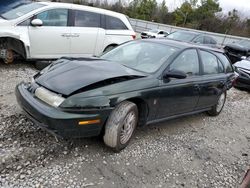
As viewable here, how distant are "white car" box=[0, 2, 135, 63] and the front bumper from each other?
3.38 m

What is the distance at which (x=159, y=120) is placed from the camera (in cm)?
415

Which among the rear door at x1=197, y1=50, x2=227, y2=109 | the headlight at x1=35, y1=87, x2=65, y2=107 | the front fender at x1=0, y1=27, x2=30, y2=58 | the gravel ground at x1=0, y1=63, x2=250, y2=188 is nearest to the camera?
the gravel ground at x1=0, y1=63, x2=250, y2=188

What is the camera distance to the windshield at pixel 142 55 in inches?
162

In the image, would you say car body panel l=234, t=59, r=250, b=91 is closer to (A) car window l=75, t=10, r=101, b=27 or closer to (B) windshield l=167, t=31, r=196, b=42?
(B) windshield l=167, t=31, r=196, b=42

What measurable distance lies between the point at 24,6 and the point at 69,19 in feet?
3.90

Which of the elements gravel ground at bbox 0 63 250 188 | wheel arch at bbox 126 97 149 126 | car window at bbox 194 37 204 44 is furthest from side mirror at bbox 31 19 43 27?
car window at bbox 194 37 204 44

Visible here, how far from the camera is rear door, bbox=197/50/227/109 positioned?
4.92 meters

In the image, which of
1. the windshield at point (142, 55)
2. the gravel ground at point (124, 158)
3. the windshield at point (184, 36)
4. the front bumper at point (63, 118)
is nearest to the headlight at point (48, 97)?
the front bumper at point (63, 118)

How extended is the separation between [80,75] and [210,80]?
2.70 metres

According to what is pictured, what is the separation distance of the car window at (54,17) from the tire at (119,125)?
4.01 m

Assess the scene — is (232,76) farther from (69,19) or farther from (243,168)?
(69,19)

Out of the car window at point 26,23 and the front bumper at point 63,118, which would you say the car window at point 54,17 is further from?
the front bumper at point 63,118

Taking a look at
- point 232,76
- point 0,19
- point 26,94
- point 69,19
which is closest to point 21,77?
point 0,19

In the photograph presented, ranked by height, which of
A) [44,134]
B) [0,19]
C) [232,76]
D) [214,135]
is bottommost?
[214,135]
